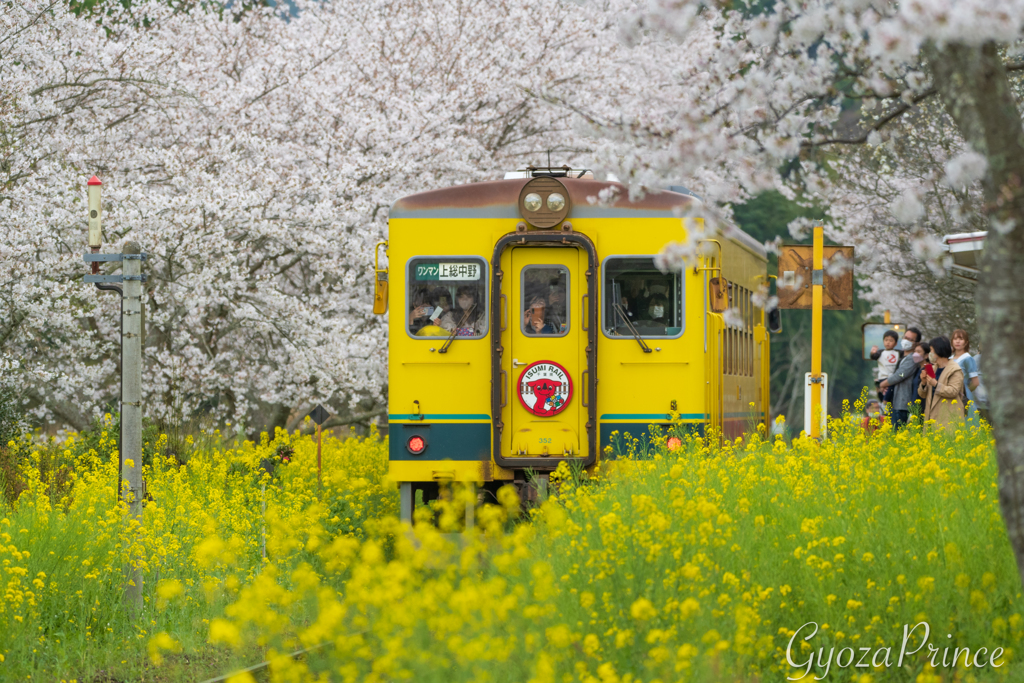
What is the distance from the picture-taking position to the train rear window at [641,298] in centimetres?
988

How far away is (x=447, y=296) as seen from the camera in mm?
9961

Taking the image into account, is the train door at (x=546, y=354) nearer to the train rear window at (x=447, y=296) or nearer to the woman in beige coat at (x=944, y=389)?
the train rear window at (x=447, y=296)

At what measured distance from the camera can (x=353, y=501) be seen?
1159 cm

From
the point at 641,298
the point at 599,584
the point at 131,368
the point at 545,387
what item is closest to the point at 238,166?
the point at 545,387

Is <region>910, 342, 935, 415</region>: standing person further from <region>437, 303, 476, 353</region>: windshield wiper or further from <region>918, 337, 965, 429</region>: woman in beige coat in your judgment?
<region>437, 303, 476, 353</region>: windshield wiper

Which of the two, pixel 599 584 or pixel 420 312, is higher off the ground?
pixel 420 312

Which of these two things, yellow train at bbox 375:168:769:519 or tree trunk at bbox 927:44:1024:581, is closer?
tree trunk at bbox 927:44:1024:581

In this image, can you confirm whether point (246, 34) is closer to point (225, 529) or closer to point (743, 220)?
point (225, 529)

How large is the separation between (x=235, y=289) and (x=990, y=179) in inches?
489

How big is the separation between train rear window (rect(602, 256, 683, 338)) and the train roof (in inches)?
14.9

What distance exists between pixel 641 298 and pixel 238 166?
7.89 m

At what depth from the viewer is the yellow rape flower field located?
454 cm

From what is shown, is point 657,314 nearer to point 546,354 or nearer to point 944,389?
point 546,354

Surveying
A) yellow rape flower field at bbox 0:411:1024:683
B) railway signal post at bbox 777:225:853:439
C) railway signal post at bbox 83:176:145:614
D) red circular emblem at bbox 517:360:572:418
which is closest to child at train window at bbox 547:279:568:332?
red circular emblem at bbox 517:360:572:418
